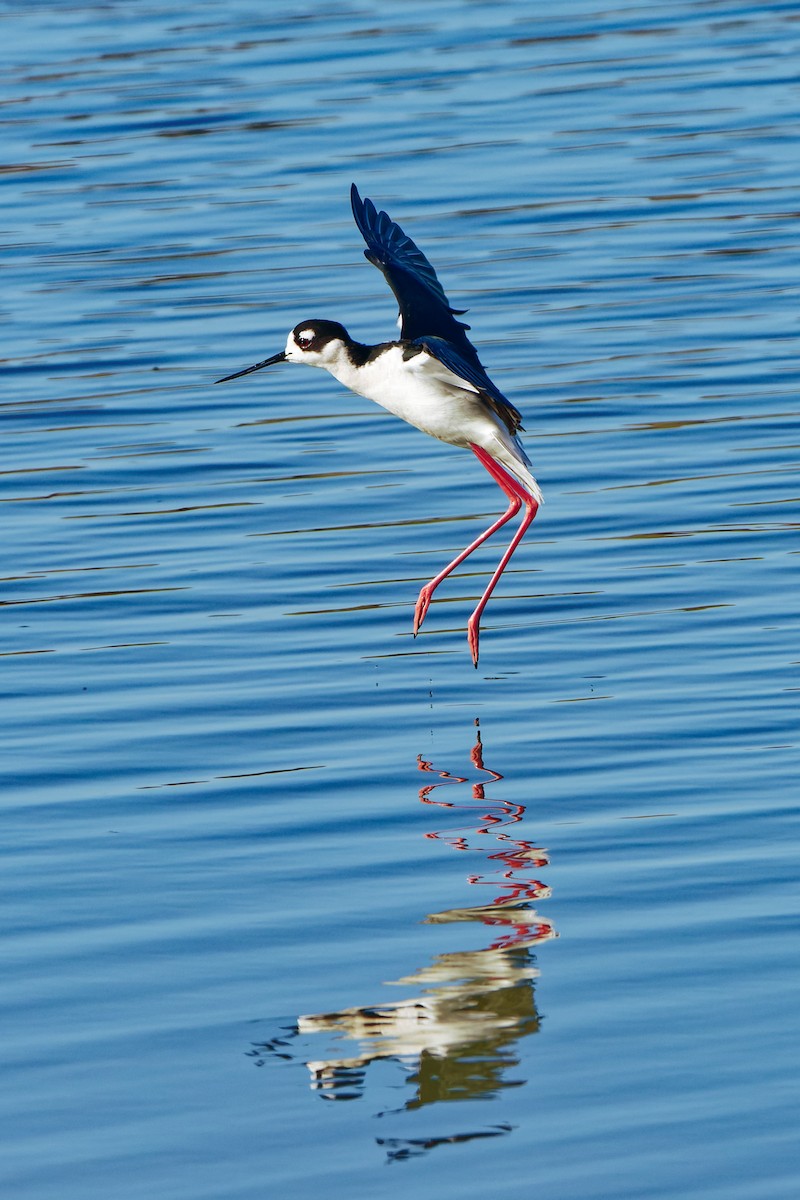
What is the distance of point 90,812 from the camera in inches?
→ 289

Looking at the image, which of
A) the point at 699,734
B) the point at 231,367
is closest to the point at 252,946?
the point at 699,734

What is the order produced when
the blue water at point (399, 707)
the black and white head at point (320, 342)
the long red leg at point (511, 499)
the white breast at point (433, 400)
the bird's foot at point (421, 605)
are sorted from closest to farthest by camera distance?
1. the blue water at point (399, 707)
2. the bird's foot at point (421, 605)
3. the long red leg at point (511, 499)
4. the white breast at point (433, 400)
5. the black and white head at point (320, 342)

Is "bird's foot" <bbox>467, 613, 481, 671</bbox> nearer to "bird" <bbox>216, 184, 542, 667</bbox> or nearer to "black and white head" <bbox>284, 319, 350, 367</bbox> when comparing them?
"bird" <bbox>216, 184, 542, 667</bbox>

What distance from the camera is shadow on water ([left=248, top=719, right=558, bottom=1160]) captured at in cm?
548

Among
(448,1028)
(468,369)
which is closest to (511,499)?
(468,369)

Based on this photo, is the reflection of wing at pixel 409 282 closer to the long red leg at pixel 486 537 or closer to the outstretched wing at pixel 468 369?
the outstretched wing at pixel 468 369

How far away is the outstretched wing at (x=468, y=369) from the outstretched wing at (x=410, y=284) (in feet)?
0.36

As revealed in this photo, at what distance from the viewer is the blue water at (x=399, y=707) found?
5.41 meters

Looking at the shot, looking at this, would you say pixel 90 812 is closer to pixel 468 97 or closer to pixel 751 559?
pixel 751 559

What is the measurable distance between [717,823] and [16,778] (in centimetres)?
234

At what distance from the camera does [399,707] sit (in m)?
8.45

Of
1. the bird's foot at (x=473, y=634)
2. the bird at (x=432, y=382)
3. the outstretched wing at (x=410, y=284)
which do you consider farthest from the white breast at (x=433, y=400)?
the bird's foot at (x=473, y=634)

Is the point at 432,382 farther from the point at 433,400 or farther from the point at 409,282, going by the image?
the point at 409,282

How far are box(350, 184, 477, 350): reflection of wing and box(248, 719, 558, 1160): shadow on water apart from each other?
384 cm
